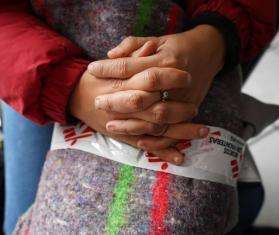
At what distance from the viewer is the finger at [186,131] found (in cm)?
59

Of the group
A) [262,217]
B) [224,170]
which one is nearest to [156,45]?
[224,170]

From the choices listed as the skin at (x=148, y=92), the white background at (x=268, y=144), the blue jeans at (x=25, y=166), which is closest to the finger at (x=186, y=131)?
the skin at (x=148, y=92)

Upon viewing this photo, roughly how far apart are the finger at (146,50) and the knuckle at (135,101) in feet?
0.23

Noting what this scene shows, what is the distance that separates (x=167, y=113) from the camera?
0.57 meters

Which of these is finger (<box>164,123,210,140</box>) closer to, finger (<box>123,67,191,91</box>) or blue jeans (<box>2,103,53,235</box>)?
finger (<box>123,67,191,91</box>)

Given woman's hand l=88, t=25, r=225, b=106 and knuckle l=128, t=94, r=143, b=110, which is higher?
woman's hand l=88, t=25, r=225, b=106

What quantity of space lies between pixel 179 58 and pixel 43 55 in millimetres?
185

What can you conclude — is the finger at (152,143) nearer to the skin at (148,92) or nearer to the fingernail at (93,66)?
the skin at (148,92)

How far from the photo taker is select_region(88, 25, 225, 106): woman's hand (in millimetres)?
573

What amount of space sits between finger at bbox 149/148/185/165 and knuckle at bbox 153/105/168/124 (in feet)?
0.15

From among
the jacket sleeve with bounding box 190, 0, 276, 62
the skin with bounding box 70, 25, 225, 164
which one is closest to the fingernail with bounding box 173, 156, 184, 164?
the skin with bounding box 70, 25, 225, 164

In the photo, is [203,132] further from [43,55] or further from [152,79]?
[43,55]

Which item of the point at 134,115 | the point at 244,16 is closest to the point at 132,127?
the point at 134,115

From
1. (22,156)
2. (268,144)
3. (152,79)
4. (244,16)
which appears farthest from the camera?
(268,144)
